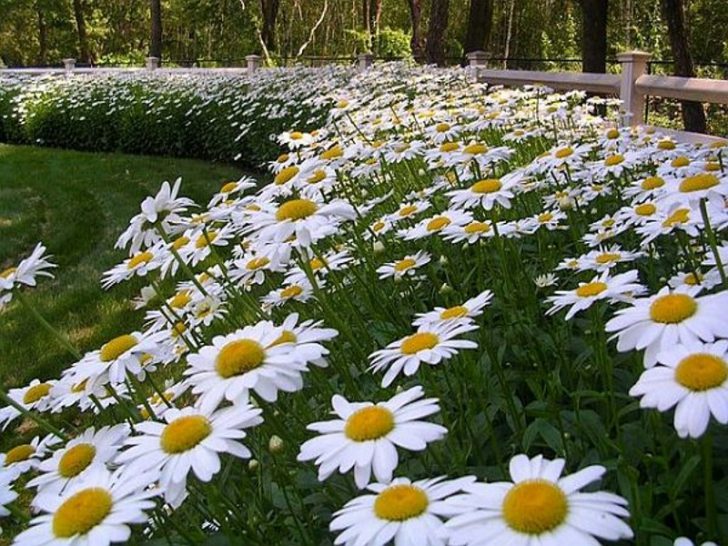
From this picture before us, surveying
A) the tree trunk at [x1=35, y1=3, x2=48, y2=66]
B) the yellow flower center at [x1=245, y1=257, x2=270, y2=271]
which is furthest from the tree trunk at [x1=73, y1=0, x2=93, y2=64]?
the yellow flower center at [x1=245, y1=257, x2=270, y2=271]

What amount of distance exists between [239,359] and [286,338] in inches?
5.4

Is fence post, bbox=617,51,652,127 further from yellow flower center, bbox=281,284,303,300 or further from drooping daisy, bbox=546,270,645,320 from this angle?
drooping daisy, bbox=546,270,645,320

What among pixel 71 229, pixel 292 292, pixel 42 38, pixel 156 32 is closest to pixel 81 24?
pixel 42 38

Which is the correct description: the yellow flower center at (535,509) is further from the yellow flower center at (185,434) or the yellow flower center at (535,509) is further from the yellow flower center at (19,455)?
the yellow flower center at (19,455)

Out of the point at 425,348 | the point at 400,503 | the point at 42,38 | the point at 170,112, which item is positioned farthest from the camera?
the point at 42,38

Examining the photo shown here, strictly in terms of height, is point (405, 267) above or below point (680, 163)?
below

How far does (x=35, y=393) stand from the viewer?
5.96 ft

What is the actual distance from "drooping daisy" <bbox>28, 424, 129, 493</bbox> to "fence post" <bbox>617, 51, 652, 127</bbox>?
517 cm

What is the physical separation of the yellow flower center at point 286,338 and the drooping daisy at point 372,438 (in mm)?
204

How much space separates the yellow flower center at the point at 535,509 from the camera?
0.79 metres

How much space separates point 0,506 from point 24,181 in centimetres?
898

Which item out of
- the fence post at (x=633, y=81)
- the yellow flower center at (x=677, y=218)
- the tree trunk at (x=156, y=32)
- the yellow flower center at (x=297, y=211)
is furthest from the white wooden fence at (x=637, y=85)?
the tree trunk at (x=156, y=32)

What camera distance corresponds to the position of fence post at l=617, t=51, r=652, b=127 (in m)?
5.76

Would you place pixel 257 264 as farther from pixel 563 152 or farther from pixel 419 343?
pixel 563 152
